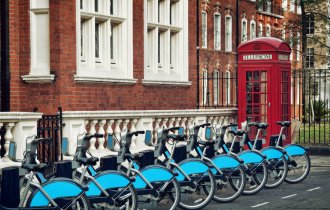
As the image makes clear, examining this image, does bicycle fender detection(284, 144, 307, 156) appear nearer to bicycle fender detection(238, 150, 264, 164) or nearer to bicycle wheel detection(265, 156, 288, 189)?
bicycle wheel detection(265, 156, 288, 189)

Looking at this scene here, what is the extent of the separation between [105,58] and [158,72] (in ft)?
8.13

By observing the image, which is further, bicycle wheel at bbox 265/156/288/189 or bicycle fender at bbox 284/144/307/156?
bicycle fender at bbox 284/144/307/156

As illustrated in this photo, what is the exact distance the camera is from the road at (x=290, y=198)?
42.1 ft

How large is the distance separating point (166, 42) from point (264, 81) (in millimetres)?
2404

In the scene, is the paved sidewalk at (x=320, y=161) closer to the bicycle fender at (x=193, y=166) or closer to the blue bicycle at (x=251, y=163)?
the blue bicycle at (x=251, y=163)

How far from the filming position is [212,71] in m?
46.3

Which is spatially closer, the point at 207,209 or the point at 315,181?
the point at 207,209

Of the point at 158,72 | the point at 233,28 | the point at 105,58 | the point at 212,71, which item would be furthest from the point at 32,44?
the point at 233,28

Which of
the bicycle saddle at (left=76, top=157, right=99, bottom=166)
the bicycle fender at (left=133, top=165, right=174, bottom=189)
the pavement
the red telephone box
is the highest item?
the red telephone box

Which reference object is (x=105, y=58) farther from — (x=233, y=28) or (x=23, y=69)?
(x=233, y=28)

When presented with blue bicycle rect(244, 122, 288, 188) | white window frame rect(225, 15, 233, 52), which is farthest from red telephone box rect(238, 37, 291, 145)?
white window frame rect(225, 15, 233, 52)

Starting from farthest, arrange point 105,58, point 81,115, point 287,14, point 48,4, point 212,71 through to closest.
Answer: point 287,14
point 212,71
point 105,58
point 48,4
point 81,115

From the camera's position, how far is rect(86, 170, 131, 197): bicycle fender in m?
10.6

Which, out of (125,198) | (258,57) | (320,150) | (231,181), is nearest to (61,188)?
(125,198)
